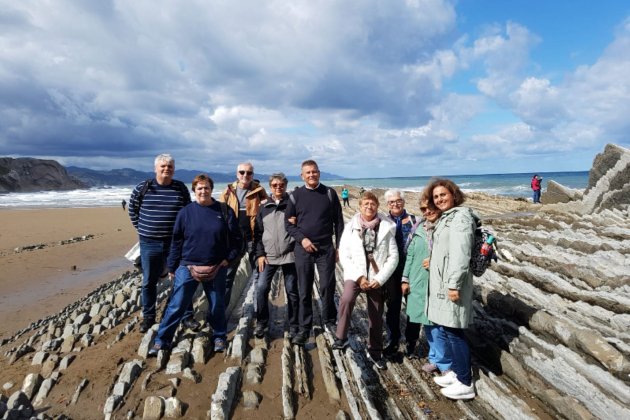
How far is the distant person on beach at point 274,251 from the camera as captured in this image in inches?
198

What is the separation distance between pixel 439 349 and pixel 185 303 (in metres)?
3.06

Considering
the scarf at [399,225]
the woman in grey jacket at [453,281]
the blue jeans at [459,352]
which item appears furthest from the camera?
the scarf at [399,225]

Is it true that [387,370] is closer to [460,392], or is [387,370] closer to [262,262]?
[460,392]

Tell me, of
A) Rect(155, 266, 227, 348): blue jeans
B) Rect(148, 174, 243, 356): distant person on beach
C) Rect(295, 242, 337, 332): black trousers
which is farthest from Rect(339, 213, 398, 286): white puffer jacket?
Rect(155, 266, 227, 348): blue jeans

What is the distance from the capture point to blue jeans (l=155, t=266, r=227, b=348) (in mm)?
4613

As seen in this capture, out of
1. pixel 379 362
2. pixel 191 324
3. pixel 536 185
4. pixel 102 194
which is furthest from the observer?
pixel 102 194

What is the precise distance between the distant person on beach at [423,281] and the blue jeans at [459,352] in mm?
147

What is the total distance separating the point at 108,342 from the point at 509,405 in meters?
5.15

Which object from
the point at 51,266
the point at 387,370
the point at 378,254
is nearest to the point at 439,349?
the point at 387,370

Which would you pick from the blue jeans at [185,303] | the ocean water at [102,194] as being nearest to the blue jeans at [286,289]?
the blue jeans at [185,303]

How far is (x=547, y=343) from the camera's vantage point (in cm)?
398

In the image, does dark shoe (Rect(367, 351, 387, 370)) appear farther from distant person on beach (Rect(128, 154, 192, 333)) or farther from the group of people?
distant person on beach (Rect(128, 154, 192, 333))

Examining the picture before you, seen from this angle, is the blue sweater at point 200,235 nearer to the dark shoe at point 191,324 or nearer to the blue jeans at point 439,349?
the dark shoe at point 191,324

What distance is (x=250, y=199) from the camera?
18.1 ft
